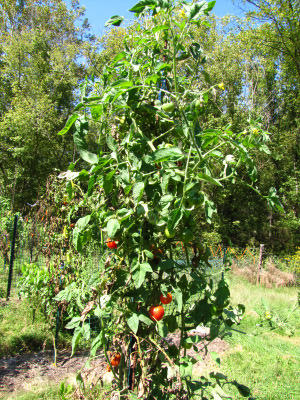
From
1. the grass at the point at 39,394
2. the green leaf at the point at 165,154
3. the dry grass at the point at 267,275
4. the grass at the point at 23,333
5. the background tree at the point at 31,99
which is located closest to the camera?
the green leaf at the point at 165,154

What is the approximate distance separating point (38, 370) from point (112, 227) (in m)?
2.60

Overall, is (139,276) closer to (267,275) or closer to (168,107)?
(168,107)

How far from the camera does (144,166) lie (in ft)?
3.00

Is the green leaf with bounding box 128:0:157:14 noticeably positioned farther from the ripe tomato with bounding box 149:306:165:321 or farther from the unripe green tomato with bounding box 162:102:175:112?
the ripe tomato with bounding box 149:306:165:321

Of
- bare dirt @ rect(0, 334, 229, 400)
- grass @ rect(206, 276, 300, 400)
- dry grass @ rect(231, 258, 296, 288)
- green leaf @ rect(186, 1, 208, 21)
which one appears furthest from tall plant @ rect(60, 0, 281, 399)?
dry grass @ rect(231, 258, 296, 288)

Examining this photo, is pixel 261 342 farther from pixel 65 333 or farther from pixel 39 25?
pixel 39 25

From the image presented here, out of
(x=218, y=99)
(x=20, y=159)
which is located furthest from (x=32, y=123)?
(x=218, y=99)

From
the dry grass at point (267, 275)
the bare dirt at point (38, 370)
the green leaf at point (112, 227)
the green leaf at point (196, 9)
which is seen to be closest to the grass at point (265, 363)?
the bare dirt at point (38, 370)

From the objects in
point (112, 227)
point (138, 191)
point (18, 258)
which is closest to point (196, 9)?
point (138, 191)

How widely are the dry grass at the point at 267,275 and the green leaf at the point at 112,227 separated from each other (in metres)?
7.15

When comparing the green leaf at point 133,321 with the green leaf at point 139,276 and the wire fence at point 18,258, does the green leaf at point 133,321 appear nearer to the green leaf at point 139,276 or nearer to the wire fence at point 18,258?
the green leaf at point 139,276

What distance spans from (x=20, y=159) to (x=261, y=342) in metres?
13.0

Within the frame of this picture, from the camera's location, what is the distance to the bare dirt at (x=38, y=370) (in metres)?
2.52

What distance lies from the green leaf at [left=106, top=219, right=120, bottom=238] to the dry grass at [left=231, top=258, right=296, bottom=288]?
7.15 metres
